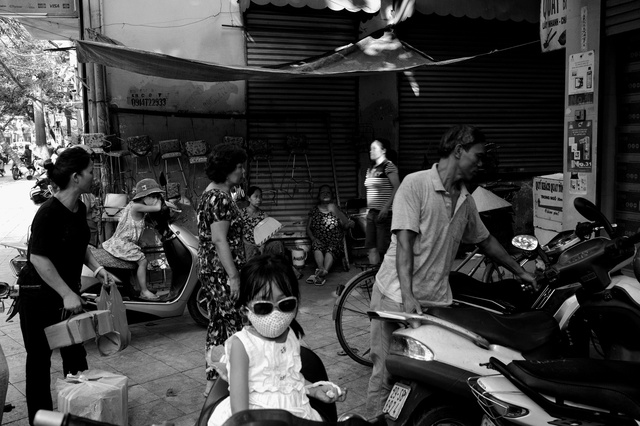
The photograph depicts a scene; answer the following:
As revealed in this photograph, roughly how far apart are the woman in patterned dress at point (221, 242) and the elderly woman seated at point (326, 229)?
4254 millimetres

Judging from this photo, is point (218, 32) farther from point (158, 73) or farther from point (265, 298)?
point (265, 298)

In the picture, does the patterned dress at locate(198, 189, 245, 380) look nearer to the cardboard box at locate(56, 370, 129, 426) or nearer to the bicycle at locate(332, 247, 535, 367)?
the cardboard box at locate(56, 370, 129, 426)

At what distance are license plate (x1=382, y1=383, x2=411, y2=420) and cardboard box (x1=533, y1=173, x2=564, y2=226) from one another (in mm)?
3903

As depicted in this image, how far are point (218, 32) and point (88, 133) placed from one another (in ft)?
7.48

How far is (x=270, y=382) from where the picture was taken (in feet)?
7.97

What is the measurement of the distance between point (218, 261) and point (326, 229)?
180 inches

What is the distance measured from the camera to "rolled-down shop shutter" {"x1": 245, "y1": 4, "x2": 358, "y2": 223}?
8992mm

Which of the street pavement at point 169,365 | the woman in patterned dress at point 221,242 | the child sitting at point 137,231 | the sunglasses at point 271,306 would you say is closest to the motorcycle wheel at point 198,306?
the street pavement at point 169,365

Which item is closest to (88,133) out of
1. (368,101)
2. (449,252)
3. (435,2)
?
(368,101)

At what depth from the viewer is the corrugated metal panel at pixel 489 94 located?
9539mm

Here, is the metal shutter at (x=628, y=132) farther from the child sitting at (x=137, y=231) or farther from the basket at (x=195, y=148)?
the basket at (x=195, y=148)

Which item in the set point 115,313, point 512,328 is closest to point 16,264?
point 115,313

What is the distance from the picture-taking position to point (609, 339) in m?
3.43

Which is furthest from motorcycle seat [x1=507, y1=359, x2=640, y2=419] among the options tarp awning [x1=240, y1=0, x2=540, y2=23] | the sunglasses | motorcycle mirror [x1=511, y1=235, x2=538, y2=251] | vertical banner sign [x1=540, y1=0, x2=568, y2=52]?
tarp awning [x1=240, y1=0, x2=540, y2=23]
